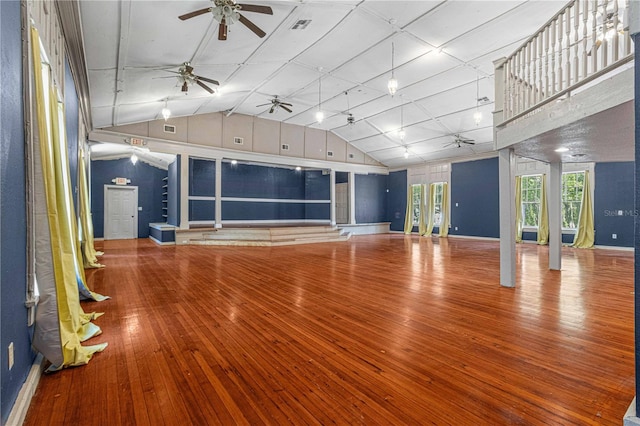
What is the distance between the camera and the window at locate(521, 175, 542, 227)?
10.5 m

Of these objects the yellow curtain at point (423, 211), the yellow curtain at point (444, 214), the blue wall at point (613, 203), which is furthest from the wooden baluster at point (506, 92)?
the yellow curtain at point (423, 211)

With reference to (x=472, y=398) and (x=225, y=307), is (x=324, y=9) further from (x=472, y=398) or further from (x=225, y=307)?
(x=472, y=398)

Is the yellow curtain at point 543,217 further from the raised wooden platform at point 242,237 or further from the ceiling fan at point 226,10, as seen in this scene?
the ceiling fan at point 226,10

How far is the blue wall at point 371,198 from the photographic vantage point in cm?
1466

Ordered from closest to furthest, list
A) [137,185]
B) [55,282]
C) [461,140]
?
[55,282]
[461,140]
[137,185]

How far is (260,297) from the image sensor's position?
4004 mm

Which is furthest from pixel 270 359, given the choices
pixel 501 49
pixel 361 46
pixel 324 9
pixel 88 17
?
pixel 501 49

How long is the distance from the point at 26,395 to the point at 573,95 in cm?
500

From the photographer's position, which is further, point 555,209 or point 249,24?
point 555,209

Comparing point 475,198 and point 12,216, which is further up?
point 475,198

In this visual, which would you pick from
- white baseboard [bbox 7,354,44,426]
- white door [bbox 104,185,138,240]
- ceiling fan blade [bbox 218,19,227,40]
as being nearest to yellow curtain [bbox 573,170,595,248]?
ceiling fan blade [bbox 218,19,227,40]

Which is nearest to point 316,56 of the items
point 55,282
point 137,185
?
point 55,282

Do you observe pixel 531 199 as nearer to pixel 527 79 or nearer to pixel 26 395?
pixel 527 79

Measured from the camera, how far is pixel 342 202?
14.8 metres
